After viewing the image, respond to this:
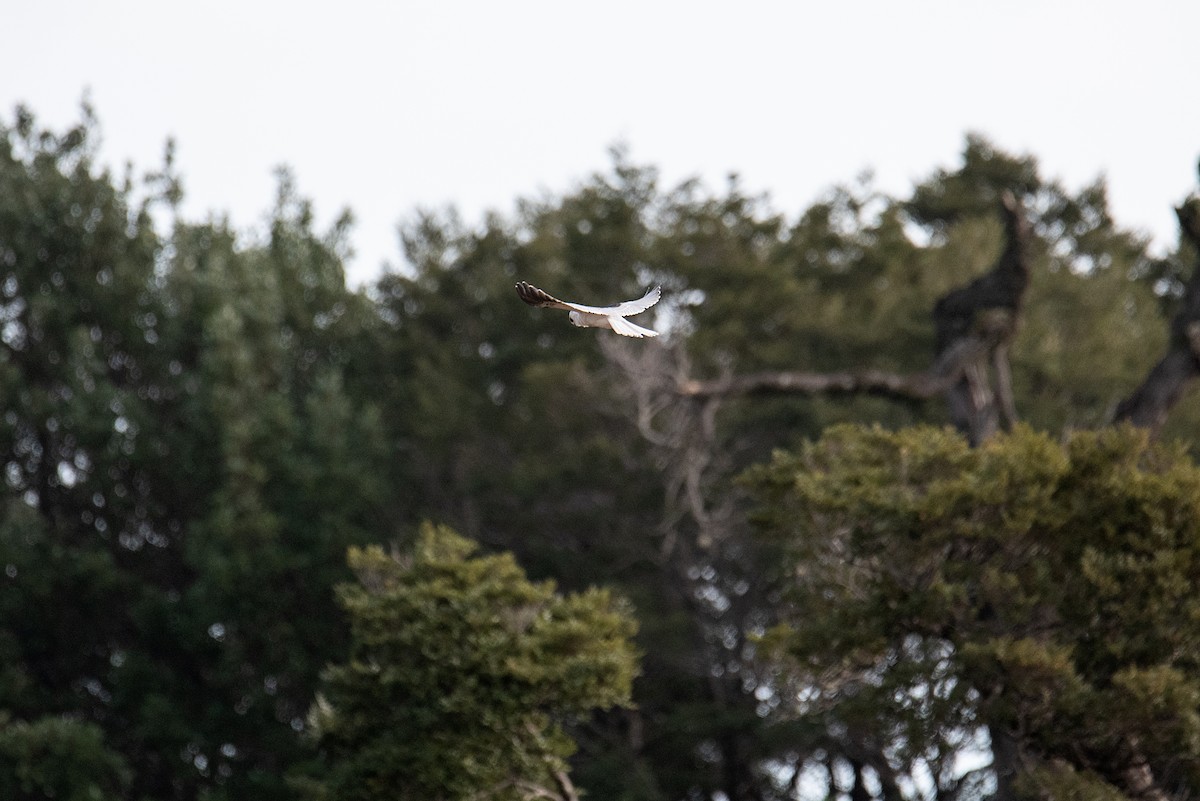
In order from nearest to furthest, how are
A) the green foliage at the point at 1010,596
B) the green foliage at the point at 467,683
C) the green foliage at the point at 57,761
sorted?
the green foliage at the point at 1010,596, the green foliage at the point at 467,683, the green foliage at the point at 57,761

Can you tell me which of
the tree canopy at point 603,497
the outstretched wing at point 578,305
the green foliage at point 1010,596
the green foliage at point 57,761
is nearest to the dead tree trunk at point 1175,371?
the tree canopy at point 603,497

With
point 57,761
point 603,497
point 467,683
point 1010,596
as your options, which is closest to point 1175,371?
point 1010,596

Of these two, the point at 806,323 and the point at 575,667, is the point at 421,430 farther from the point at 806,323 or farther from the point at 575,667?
the point at 575,667

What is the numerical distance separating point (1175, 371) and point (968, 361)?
175 cm

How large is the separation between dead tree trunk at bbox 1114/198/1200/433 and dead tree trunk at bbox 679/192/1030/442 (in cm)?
110

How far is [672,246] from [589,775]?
6742 mm

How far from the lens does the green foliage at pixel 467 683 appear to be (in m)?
14.2

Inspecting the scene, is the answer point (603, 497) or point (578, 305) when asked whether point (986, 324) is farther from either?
point (578, 305)

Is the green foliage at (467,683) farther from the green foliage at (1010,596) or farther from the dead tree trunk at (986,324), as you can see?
the dead tree trunk at (986,324)

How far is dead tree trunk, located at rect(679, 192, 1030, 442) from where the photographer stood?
17.2 m

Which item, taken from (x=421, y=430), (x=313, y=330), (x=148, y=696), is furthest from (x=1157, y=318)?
(x=148, y=696)

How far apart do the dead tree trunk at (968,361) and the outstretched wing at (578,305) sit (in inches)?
409

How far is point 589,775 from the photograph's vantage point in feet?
70.6

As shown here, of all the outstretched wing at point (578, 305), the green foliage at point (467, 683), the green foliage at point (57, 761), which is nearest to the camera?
the outstretched wing at point (578, 305)
